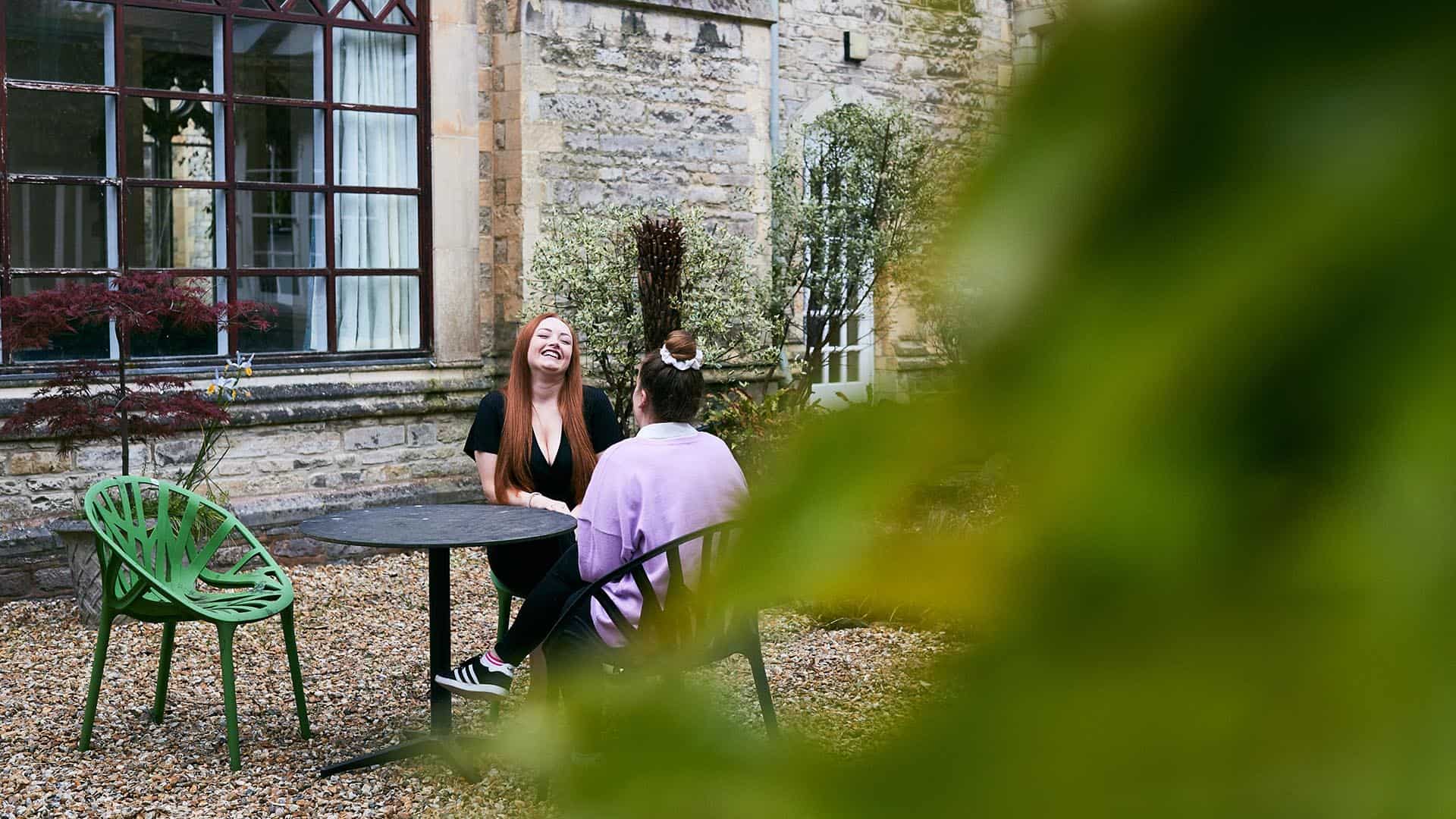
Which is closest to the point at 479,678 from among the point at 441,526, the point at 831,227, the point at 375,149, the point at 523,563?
the point at 441,526

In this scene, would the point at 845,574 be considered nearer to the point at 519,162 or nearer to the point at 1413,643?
the point at 1413,643

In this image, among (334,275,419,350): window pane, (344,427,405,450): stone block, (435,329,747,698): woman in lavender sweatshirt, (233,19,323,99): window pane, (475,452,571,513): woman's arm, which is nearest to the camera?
(435,329,747,698): woman in lavender sweatshirt

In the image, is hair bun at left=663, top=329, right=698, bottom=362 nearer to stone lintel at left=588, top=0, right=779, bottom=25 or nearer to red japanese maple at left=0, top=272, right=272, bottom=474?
red japanese maple at left=0, top=272, right=272, bottom=474

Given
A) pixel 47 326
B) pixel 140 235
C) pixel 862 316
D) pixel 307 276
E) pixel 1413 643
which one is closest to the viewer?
pixel 1413 643

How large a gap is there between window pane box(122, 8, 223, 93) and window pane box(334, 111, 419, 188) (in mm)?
764

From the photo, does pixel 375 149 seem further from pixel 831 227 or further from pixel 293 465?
pixel 831 227

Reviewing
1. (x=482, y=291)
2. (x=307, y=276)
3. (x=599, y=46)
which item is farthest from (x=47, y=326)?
(x=599, y=46)

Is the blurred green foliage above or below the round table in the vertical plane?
above

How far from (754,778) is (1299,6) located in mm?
128

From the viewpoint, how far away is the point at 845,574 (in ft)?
0.66

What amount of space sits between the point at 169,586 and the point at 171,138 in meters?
3.63

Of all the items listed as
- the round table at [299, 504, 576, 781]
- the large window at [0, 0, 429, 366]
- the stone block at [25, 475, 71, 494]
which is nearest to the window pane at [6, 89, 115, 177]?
the large window at [0, 0, 429, 366]

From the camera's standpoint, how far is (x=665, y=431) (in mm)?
4285

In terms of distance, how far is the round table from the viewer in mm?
4445
